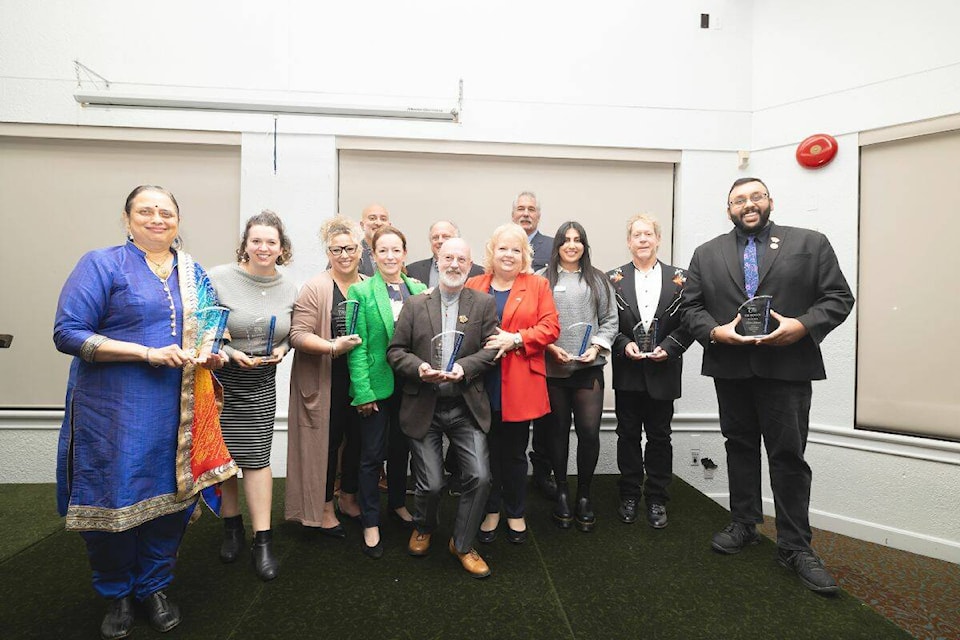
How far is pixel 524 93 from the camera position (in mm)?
3713

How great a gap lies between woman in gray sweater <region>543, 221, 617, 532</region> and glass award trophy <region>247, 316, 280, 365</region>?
1.40 metres


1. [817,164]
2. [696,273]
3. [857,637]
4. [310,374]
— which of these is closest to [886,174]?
[817,164]

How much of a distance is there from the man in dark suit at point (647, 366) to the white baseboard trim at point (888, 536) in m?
0.96

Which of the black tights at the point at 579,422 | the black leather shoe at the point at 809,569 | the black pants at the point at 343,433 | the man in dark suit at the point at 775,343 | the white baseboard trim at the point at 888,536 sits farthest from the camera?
the white baseboard trim at the point at 888,536

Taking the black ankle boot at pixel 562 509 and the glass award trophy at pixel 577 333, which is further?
the black ankle boot at pixel 562 509

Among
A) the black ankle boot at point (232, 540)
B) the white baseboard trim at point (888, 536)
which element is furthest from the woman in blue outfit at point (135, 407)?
the white baseboard trim at point (888, 536)

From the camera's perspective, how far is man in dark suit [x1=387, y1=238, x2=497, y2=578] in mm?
2154

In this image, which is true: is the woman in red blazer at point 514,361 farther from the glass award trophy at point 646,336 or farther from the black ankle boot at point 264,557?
the black ankle boot at point 264,557

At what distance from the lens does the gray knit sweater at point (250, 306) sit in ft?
A: 6.84

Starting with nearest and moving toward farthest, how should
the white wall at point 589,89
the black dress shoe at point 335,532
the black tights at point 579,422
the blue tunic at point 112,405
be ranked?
the blue tunic at point 112,405 < the black dress shoe at point 335,532 < the black tights at point 579,422 < the white wall at point 589,89

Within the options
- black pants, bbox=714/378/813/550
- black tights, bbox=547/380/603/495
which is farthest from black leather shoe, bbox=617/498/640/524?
black pants, bbox=714/378/813/550

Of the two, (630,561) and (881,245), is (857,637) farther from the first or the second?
(881,245)

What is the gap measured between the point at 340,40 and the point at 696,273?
3097 mm

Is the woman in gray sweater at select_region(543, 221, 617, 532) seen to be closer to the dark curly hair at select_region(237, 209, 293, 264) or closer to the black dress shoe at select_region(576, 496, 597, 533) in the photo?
the black dress shoe at select_region(576, 496, 597, 533)
